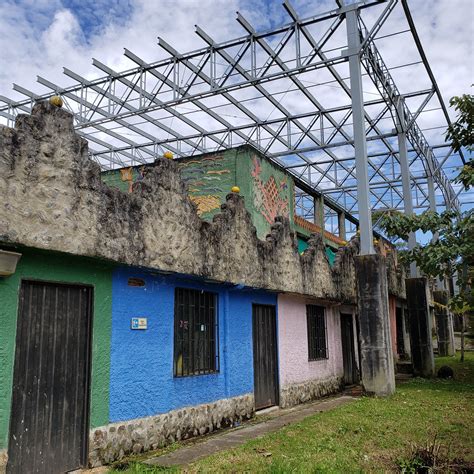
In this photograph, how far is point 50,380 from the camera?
5.82 metres

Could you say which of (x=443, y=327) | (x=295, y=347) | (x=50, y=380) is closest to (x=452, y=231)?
(x=295, y=347)

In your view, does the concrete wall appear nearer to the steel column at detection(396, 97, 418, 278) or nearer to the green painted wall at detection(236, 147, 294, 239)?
the green painted wall at detection(236, 147, 294, 239)

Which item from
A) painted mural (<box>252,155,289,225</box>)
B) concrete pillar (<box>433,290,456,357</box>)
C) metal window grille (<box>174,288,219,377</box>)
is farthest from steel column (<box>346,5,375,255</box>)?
concrete pillar (<box>433,290,456,357</box>)

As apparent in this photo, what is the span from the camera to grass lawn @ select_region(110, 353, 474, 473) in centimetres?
577

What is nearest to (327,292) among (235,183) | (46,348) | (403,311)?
(235,183)

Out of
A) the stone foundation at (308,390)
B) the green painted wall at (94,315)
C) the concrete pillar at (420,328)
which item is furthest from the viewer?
the concrete pillar at (420,328)

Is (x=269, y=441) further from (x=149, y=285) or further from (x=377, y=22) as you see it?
(x=377, y=22)

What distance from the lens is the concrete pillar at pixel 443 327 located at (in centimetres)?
2466

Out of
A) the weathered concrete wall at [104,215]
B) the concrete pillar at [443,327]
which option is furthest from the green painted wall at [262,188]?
the concrete pillar at [443,327]

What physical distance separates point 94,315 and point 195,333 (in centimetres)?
241

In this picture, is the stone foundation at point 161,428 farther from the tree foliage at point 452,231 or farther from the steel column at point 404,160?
the steel column at point 404,160

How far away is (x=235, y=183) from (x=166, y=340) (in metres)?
5.81

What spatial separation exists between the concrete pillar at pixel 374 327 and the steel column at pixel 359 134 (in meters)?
0.46

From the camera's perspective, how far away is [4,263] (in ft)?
17.0
